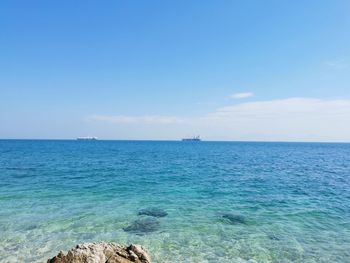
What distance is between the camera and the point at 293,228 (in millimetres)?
16641

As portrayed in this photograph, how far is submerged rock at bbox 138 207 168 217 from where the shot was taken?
19.2 m

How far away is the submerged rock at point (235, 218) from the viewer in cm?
1776

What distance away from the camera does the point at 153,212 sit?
19.7m

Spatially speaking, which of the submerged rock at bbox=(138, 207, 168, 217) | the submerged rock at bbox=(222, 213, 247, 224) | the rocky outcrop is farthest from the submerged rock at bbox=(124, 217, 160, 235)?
the rocky outcrop

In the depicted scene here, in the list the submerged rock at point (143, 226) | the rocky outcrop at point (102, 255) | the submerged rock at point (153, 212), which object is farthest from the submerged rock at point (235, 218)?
the rocky outcrop at point (102, 255)

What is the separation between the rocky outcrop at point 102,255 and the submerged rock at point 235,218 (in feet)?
35.8

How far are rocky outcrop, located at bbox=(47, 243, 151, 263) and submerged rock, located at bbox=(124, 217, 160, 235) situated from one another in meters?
7.58

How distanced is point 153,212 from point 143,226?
327 cm

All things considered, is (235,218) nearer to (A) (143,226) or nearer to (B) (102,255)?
(A) (143,226)


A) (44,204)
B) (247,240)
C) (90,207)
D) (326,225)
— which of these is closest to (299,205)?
(326,225)

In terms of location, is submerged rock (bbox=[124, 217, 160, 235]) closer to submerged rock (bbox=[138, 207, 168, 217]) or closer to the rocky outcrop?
submerged rock (bbox=[138, 207, 168, 217])

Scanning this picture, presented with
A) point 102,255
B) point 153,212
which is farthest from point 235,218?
point 102,255

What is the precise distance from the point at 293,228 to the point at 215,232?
4.97 metres

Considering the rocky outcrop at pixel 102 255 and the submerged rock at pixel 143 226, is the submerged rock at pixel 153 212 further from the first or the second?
the rocky outcrop at pixel 102 255
